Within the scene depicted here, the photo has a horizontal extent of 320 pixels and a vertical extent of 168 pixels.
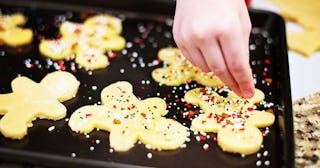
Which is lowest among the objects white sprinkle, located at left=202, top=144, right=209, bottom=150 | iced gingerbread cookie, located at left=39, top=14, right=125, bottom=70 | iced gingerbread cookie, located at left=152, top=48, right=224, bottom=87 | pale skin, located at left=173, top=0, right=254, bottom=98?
white sprinkle, located at left=202, top=144, right=209, bottom=150

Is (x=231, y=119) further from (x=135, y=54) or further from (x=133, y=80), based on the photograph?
(x=135, y=54)

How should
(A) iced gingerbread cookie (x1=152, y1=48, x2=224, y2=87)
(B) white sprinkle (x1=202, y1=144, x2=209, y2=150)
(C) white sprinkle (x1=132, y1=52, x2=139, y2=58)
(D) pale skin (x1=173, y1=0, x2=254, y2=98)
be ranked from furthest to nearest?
(C) white sprinkle (x1=132, y1=52, x2=139, y2=58)
(A) iced gingerbread cookie (x1=152, y1=48, x2=224, y2=87)
(B) white sprinkle (x1=202, y1=144, x2=209, y2=150)
(D) pale skin (x1=173, y1=0, x2=254, y2=98)

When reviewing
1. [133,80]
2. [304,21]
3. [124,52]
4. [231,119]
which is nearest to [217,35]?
[231,119]

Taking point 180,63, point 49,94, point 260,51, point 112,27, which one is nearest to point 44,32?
point 112,27

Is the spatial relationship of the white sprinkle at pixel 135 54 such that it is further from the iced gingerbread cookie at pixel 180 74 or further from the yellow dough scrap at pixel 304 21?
the yellow dough scrap at pixel 304 21

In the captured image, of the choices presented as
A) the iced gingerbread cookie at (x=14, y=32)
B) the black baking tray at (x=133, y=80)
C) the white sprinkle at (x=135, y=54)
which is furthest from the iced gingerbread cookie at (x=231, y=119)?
the iced gingerbread cookie at (x=14, y=32)

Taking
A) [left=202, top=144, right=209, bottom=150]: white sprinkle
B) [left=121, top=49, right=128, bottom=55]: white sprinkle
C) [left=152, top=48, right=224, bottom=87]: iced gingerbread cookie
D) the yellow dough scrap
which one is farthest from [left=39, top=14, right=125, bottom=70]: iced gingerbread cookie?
the yellow dough scrap

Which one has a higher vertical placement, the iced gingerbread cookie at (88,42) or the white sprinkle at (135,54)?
the iced gingerbread cookie at (88,42)

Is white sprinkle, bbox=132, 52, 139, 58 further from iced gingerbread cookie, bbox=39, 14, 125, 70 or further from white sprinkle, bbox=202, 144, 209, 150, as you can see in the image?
white sprinkle, bbox=202, 144, 209, 150
